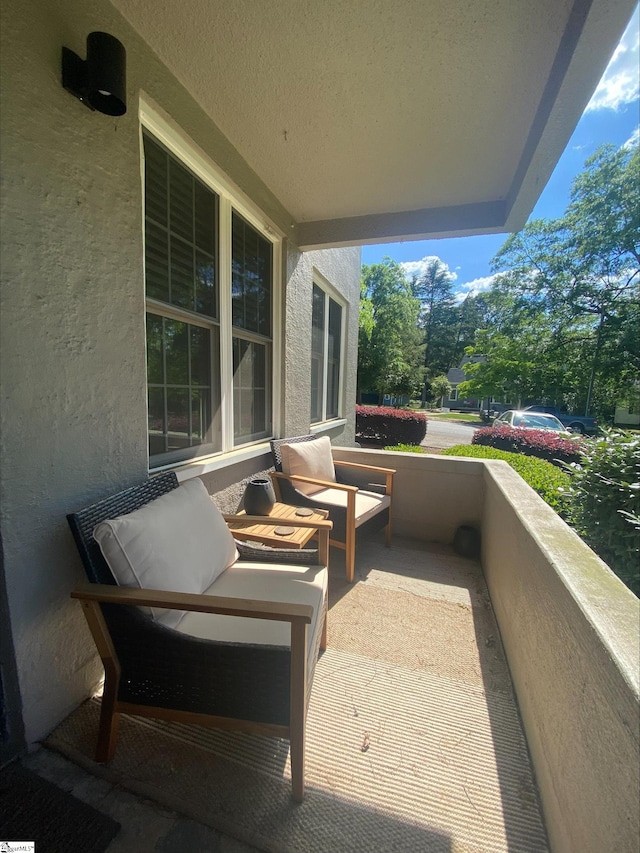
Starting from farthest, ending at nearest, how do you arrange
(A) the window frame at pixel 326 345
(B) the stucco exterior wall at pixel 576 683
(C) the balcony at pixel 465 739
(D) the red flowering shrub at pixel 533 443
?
(D) the red flowering shrub at pixel 533 443, (A) the window frame at pixel 326 345, (C) the balcony at pixel 465 739, (B) the stucco exterior wall at pixel 576 683

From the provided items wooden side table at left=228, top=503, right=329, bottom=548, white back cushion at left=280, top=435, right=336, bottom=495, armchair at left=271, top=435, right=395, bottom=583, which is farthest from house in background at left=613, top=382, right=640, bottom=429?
wooden side table at left=228, top=503, right=329, bottom=548

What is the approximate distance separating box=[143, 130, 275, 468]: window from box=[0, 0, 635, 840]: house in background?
0.01m

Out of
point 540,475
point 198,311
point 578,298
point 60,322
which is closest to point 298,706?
point 60,322

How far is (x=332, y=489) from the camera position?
307 centimetres

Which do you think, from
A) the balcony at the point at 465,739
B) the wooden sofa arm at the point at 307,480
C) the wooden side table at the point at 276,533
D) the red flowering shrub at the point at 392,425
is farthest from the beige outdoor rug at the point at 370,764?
the red flowering shrub at the point at 392,425

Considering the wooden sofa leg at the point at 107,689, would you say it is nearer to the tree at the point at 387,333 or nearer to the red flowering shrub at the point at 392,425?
the red flowering shrub at the point at 392,425

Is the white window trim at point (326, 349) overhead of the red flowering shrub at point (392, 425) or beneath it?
overhead

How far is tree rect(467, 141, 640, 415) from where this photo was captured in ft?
44.3

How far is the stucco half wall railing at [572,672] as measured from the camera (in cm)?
75

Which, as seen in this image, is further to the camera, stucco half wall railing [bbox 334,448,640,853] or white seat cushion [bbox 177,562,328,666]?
white seat cushion [bbox 177,562,328,666]

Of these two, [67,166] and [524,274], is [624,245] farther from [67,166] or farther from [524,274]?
[67,166]

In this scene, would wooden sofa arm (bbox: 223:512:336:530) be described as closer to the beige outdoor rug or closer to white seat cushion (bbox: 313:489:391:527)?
the beige outdoor rug

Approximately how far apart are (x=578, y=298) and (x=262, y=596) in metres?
18.2

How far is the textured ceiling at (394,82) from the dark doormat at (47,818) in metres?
2.95
